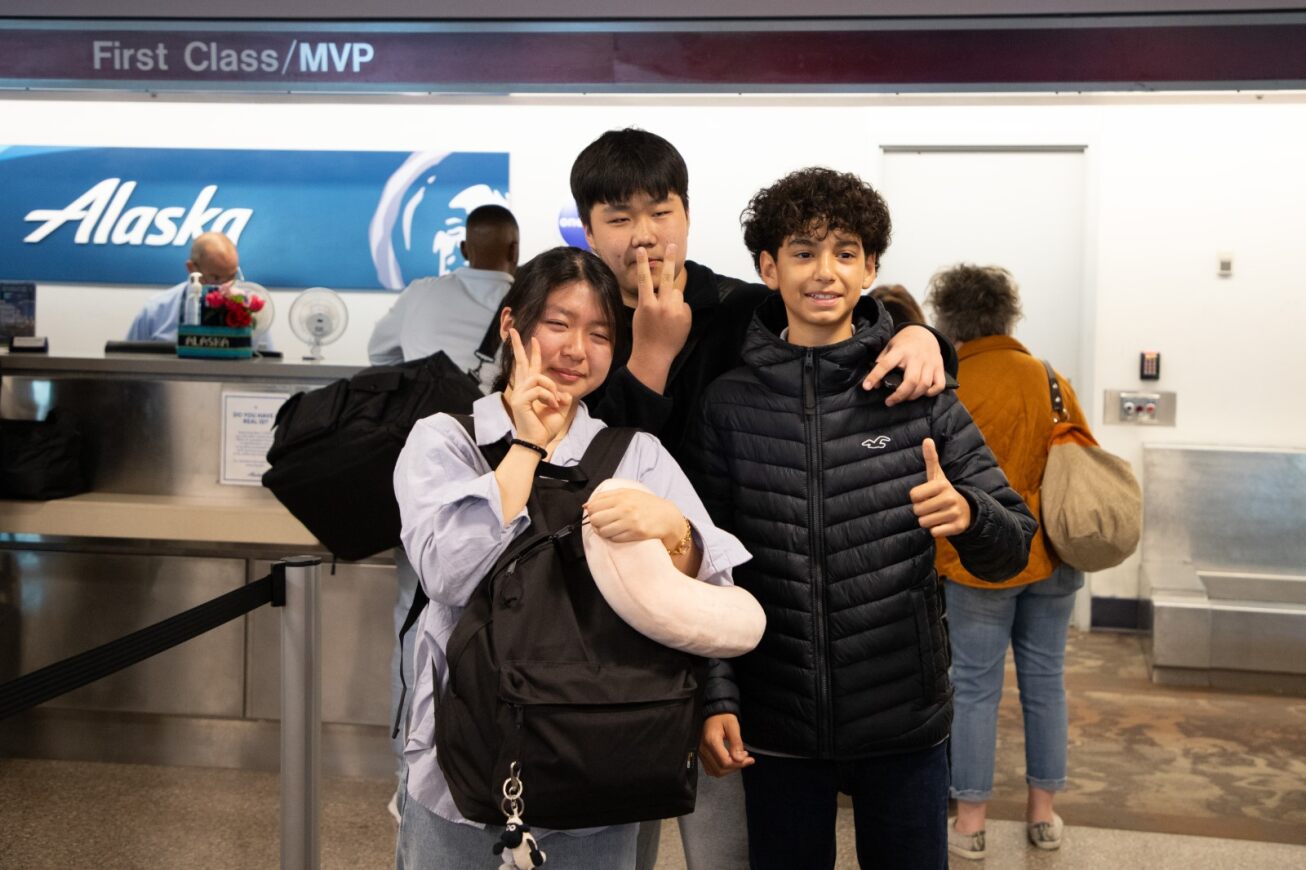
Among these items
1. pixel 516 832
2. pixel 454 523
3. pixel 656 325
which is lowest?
pixel 516 832

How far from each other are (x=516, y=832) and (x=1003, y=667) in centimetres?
255

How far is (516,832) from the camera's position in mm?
1487

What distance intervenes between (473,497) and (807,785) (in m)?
0.77

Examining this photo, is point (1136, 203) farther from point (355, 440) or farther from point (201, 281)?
point (355, 440)

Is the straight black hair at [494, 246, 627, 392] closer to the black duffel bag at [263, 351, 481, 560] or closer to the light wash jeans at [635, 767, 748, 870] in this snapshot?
the light wash jeans at [635, 767, 748, 870]

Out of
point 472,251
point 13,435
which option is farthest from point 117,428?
point 472,251

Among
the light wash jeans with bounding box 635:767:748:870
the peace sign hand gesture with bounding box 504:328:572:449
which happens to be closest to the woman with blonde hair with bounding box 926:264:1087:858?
the light wash jeans with bounding box 635:767:748:870

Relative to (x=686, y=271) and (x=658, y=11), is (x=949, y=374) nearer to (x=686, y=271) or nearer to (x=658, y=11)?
(x=686, y=271)

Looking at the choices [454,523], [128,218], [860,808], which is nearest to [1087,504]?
[860,808]

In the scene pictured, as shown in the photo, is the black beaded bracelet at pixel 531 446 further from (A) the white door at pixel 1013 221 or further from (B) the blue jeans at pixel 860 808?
(A) the white door at pixel 1013 221

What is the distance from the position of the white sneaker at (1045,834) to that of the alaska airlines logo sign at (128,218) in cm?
559

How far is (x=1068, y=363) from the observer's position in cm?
709

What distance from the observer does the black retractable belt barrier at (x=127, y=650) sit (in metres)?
1.76

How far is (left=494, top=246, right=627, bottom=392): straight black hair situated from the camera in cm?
174
